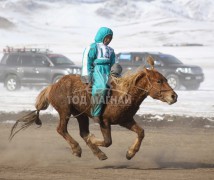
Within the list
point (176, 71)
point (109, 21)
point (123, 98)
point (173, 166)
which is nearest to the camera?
point (123, 98)

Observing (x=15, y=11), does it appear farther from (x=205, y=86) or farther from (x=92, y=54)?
(x=92, y=54)

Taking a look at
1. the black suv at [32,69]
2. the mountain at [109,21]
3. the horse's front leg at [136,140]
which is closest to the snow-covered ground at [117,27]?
the mountain at [109,21]

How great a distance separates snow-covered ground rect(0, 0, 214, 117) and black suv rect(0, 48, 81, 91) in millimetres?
560

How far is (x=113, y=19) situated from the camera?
104 meters

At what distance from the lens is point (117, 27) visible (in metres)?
93.8

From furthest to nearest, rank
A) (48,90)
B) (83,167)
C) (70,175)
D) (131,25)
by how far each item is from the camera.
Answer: (131,25)
(48,90)
(83,167)
(70,175)

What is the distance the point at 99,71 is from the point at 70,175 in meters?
1.93

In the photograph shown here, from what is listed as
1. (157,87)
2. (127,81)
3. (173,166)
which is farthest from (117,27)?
(157,87)

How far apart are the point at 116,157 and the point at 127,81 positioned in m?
1.99

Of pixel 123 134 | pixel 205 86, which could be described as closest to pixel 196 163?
pixel 123 134

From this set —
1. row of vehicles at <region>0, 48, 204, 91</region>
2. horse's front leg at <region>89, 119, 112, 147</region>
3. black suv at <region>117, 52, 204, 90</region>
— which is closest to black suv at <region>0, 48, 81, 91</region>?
row of vehicles at <region>0, 48, 204, 91</region>

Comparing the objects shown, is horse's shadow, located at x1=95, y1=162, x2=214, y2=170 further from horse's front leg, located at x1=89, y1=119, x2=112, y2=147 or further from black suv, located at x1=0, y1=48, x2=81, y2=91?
black suv, located at x1=0, y1=48, x2=81, y2=91

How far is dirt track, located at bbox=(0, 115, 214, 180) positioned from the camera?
10180 mm

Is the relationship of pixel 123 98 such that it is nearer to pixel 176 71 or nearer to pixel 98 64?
pixel 98 64
